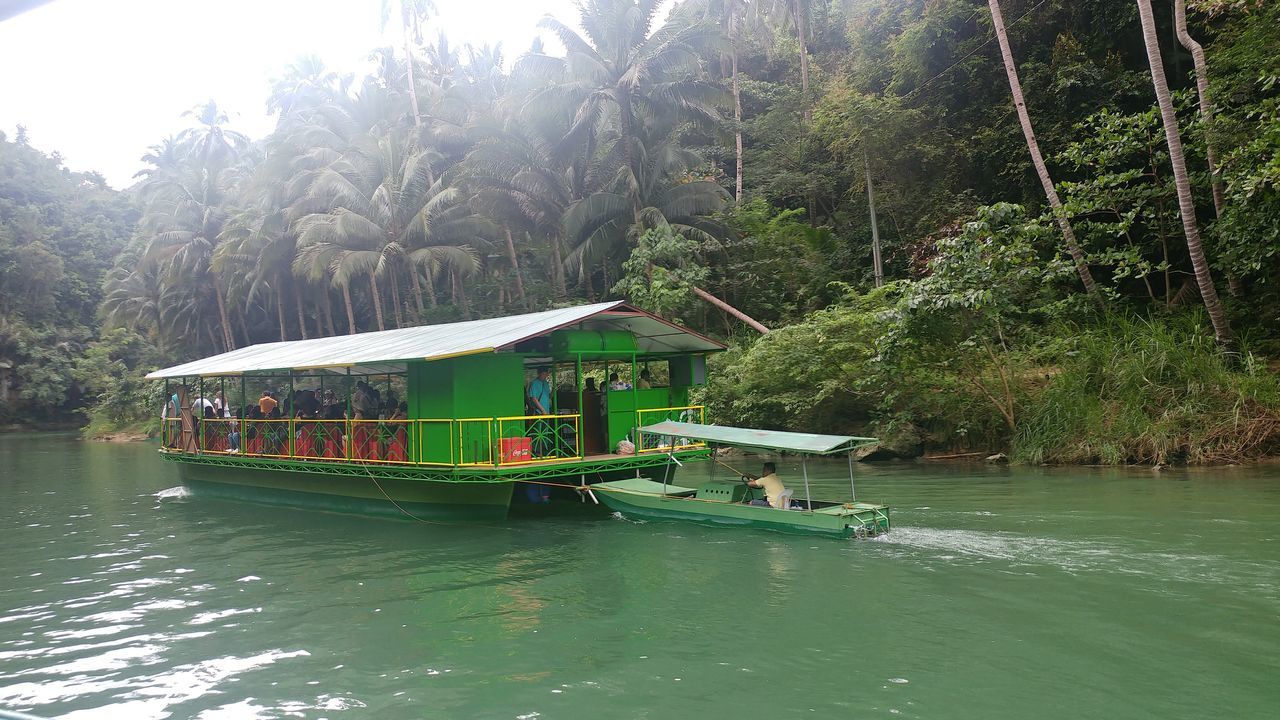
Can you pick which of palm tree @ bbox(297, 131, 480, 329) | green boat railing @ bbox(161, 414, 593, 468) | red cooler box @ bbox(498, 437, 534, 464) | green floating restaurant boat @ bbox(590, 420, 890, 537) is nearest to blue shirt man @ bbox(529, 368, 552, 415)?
green boat railing @ bbox(161, 414, 593, 468)

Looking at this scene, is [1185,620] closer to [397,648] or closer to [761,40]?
[397,648]

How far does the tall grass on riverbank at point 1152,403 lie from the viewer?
17016 mm

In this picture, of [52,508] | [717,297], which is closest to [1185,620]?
[52,508]

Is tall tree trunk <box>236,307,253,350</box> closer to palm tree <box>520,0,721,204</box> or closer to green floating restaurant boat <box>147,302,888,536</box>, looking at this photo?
palm tree <box>520,0,721,204</box>

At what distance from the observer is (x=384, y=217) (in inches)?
1467

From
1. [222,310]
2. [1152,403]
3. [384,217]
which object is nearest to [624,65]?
[384,217]

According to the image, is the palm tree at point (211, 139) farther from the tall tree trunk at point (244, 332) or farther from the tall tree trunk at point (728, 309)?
the tall tree trunk at point (728, 309)

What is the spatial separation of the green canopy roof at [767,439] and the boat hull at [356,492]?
2.83 m

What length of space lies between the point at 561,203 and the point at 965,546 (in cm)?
2519

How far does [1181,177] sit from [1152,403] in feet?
15.4

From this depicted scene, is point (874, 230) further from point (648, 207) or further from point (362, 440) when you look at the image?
point (362, 440)

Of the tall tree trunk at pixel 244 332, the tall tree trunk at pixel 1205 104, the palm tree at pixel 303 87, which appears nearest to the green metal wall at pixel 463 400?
the tall tree trunk at pixel 1205 104

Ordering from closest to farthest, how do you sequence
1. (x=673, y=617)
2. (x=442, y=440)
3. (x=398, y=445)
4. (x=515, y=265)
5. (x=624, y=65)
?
(x=673, y=617), (x=442, y=440), (x=398, y=445), (x=624, y=65), (x=515, y=265)

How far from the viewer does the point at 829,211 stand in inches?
1422
